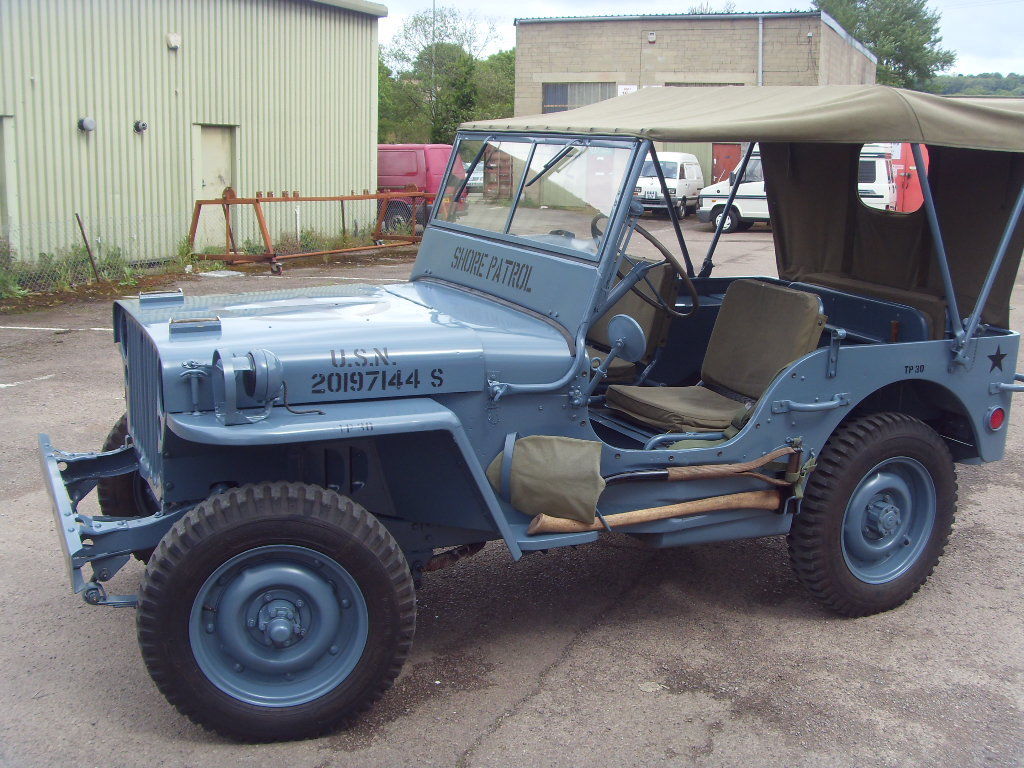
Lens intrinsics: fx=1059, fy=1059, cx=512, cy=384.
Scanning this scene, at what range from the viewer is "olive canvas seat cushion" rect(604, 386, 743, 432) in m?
4.33

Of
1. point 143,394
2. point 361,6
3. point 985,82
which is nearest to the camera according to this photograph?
point 143,394

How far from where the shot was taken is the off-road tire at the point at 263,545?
3.14m

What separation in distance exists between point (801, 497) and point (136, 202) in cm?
1255

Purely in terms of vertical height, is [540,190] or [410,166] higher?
[410,166]

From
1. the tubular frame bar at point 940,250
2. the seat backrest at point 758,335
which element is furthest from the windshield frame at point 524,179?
the tubular frame bar at point 940,250

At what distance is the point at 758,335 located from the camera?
15.3 ft

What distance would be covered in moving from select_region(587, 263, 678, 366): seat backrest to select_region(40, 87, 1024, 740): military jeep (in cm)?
2

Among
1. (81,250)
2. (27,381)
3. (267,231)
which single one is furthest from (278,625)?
(267,231)

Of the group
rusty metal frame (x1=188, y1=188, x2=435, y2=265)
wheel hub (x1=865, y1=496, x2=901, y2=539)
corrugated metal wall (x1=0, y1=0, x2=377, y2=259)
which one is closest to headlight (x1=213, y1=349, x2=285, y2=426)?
wheel hub (x1=865, y1=496, x2=901, y2=539)

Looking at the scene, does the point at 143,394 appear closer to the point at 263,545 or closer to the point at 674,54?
the point at 263,545

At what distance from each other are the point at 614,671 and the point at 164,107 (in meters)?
13.1

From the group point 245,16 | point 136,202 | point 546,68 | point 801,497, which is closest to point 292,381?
point 801,497

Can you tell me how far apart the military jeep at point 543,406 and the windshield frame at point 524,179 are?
0.05 ft

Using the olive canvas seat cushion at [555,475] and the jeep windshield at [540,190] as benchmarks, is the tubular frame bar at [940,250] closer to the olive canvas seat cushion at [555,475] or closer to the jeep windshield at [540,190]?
the jeep windshield at [540,190]
